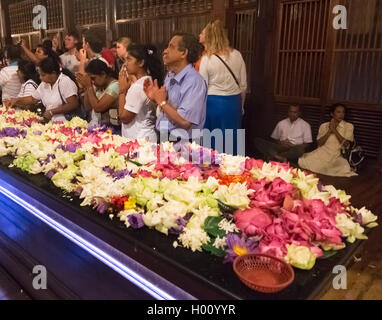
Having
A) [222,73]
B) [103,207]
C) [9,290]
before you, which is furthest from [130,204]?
[222,73]

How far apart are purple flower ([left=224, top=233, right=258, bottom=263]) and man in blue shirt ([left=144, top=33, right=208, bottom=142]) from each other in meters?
1.42

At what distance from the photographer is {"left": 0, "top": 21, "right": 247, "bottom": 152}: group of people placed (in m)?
2.69

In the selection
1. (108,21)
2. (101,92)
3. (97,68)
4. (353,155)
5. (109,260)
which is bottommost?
(353,155)

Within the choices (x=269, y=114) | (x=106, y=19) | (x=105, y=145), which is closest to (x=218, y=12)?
(x=269, y=114)

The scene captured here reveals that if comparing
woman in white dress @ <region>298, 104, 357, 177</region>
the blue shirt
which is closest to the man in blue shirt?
the blue shirt

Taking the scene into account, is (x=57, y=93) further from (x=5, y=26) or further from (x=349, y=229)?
(x=5, y=26)

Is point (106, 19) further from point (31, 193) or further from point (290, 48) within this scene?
point (31, 193)

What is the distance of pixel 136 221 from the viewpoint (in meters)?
1.58

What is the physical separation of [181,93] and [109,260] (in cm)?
143

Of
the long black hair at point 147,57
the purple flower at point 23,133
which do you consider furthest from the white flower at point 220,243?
the purple flower at point 23,133

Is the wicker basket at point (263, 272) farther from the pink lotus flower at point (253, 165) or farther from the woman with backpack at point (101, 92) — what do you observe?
the woman with backpack at point (101, 92)

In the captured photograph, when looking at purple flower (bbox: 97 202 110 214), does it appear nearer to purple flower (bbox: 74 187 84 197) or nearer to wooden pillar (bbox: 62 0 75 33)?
purple flower (bbox: 74 187 84 197)

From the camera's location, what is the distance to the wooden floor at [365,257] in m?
2.47
